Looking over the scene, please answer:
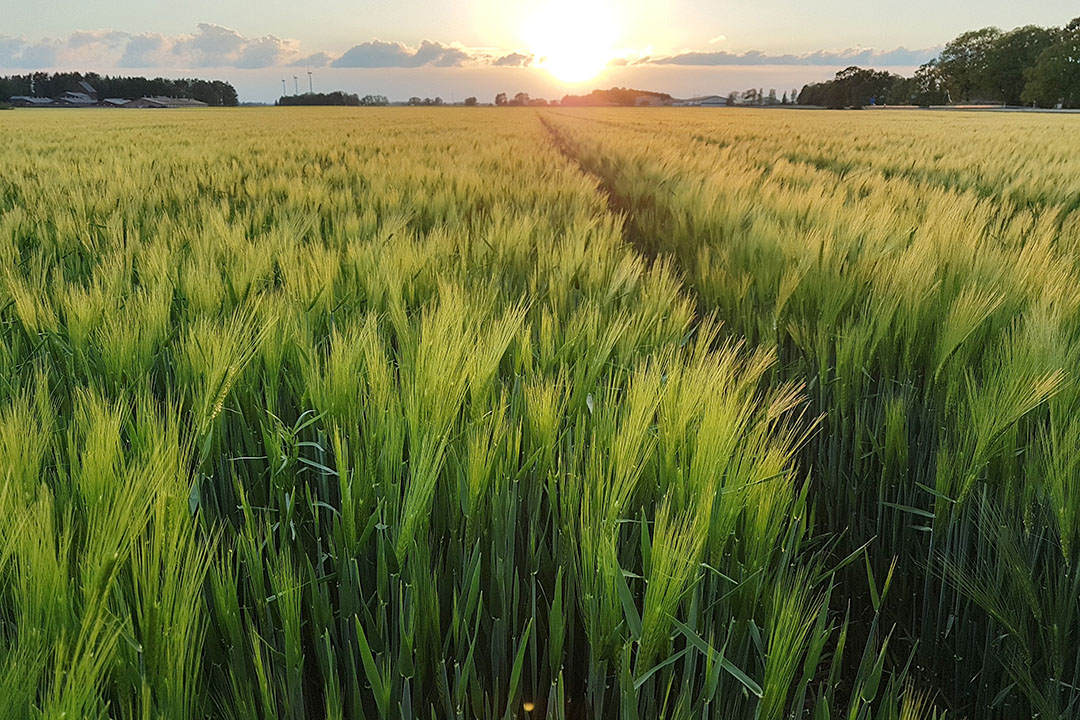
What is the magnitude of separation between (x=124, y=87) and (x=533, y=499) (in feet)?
293

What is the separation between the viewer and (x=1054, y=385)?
3.23 ft

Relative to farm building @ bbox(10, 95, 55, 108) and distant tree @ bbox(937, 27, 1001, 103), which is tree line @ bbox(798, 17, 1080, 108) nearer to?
distant tree @ bbox(937, 27, 1001, 103)

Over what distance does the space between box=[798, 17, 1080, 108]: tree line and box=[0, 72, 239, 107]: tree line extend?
6751cm

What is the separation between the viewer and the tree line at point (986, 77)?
49812mm

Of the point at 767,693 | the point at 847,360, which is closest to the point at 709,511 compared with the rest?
the point at 767,693

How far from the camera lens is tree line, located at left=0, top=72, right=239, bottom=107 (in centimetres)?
6844

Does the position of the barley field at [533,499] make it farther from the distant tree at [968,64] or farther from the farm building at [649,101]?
the farm building at [649,101]

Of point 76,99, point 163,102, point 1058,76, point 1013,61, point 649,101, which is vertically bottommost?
point 1058,76

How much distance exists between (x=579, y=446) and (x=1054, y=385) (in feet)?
2.55

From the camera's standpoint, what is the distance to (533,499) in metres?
0.85

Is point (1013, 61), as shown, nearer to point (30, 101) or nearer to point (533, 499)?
point (533, 499)

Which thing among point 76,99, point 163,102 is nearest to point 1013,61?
point 163,102

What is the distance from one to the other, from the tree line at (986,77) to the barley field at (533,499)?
66249mm

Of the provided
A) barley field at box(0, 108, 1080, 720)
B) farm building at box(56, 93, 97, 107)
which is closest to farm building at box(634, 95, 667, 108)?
farm building at box(56, 93, 97, 107)
